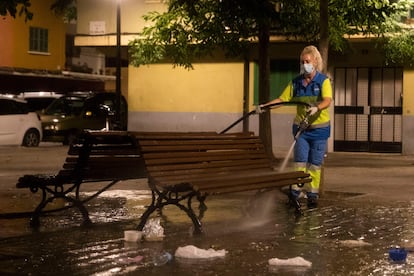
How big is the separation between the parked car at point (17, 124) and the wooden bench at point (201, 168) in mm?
15387

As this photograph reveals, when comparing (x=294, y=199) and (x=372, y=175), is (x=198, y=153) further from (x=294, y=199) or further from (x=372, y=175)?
(x=372, y=175)

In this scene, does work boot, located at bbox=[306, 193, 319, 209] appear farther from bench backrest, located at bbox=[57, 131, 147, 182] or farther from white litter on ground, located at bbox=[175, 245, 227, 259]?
white litter on ground, located at bbox=[175, 245, 227, 259]

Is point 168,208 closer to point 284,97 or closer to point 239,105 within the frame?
point 284,97

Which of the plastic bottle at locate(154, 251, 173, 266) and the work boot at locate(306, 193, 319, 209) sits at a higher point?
the work boot at locate(306, 193, 319, 209)

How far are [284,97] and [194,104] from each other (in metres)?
15.2

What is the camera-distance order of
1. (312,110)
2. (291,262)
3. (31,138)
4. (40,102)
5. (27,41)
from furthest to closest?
(27,41) < (40,102) < (31,138) < (312,110) < (291,262)

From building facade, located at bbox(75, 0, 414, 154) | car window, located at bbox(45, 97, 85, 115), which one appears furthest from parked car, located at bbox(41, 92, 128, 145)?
building facade, located at bbox(75, 0, 414, 154)

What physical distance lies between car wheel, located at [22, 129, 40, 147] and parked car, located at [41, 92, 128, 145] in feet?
3.78

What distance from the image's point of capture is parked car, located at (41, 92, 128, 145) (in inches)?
1024

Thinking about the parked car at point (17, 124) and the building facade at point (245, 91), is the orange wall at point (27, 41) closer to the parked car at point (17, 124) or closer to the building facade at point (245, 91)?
the building facade at point (245, 91)

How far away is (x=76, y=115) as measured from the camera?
26141 millimetres

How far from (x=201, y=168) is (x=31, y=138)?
16.7 metres

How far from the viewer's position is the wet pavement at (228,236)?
646 centimetres

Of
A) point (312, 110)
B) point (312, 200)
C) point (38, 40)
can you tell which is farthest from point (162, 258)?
point (38, 40)
